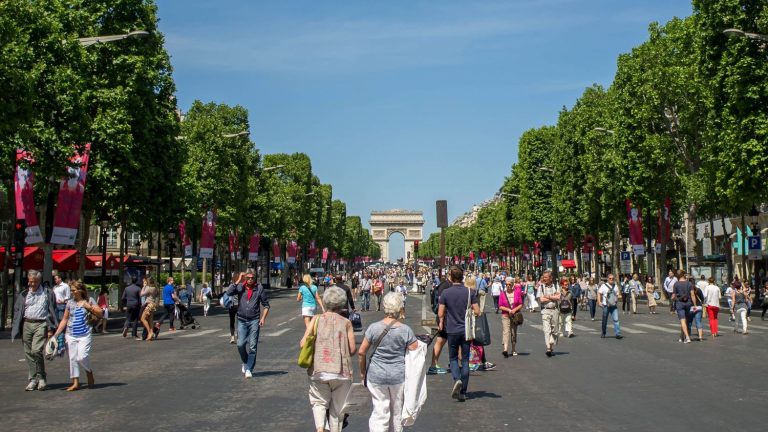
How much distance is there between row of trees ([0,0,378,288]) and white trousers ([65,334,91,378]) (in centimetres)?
861

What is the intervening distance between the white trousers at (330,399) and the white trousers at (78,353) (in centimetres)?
715

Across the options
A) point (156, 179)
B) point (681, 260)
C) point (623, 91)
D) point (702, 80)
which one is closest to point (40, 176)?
point (156, 179)

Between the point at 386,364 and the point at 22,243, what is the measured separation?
81.5ft

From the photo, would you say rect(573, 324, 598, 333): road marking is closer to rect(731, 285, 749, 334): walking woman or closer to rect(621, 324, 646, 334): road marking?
rect(621, 324, 646, 334): road marking

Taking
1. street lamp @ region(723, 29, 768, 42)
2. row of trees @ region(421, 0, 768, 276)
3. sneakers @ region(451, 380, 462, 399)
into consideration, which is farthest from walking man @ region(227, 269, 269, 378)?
row of trees @ region(421, 0, 768, 276)

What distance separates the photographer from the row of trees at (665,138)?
118ft

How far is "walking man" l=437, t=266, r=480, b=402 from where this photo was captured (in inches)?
538

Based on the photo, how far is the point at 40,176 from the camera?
34.2 m

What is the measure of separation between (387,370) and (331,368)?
1.89ft

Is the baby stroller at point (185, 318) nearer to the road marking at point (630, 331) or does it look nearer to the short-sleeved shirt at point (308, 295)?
the short-sleeved shirt at point (308, 295)

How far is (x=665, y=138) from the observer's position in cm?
5066

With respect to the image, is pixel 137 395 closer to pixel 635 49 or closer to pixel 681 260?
pixel 635 49

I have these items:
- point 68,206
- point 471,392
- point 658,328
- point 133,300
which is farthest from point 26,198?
point 471,392

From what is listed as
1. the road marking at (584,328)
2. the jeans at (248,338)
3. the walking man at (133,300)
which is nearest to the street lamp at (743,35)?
the road marking at (584,328)
